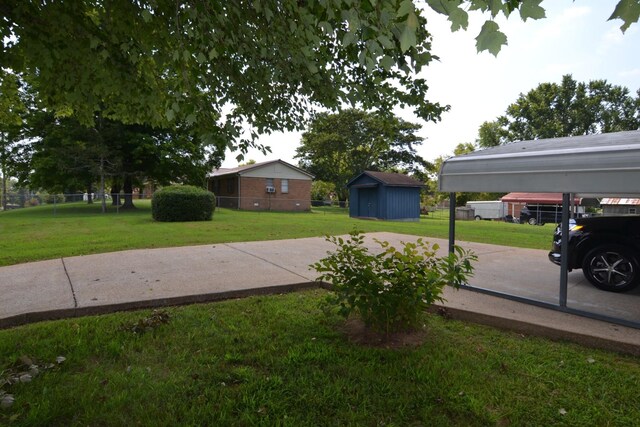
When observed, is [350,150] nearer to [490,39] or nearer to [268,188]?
[268,188]

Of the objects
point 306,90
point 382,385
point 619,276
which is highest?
point 306,90

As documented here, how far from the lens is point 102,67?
3758 millimetres

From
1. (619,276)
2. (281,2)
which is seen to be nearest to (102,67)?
(281,2)

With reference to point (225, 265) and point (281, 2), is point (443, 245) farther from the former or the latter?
point (281, 2)

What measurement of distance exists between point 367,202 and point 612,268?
2040 centimetres

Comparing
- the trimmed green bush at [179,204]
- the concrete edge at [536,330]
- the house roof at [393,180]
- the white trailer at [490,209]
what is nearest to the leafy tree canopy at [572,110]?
the white trailer at [490,209]

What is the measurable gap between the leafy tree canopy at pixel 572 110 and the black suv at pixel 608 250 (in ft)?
143

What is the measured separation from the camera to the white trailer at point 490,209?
1496 inches

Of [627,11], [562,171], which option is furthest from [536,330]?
[627,11]

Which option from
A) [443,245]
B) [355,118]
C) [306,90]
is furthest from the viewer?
[355,118]

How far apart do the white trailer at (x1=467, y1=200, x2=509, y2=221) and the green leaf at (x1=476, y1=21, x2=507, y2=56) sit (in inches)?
1575

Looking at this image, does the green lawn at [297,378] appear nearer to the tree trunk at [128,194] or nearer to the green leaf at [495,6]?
the green leaf at [495,6]

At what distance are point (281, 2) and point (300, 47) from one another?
0.41 meters

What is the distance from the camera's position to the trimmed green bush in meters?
16.6
